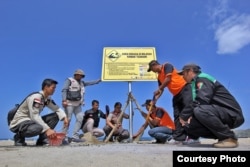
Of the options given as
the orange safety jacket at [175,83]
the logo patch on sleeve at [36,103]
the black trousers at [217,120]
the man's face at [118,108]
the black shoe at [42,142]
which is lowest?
the black shoe at [42,142]

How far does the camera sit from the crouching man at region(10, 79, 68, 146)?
6.35 metres

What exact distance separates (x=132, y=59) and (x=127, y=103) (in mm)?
1192

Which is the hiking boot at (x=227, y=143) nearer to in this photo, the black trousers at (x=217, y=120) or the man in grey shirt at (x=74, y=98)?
the black trousers at (x=217, y=120)

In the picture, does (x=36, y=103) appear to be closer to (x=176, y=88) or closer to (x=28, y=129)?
(x=28, y=129)

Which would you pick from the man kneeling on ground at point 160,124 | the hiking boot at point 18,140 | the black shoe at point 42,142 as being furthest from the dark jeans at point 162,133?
the hiking boot at point 18,140

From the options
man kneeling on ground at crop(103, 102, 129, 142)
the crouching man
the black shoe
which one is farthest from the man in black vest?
man kneeling on ground at crop(103, 102, 129, 142)

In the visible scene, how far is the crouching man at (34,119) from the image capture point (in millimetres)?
6348

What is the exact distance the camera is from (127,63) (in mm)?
9367

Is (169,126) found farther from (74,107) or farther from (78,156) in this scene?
(78,156)

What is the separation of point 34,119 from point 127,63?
3.65 meters

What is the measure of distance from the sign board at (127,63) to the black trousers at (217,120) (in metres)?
3.93

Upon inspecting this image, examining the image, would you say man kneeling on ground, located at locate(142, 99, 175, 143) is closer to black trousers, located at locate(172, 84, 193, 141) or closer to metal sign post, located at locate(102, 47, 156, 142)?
black trousers, located at locate(172, 84, 193, 141)

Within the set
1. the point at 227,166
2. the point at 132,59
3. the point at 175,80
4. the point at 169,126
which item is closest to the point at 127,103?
the point at 132,59

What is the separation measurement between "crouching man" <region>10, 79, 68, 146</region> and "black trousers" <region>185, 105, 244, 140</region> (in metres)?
2.66
